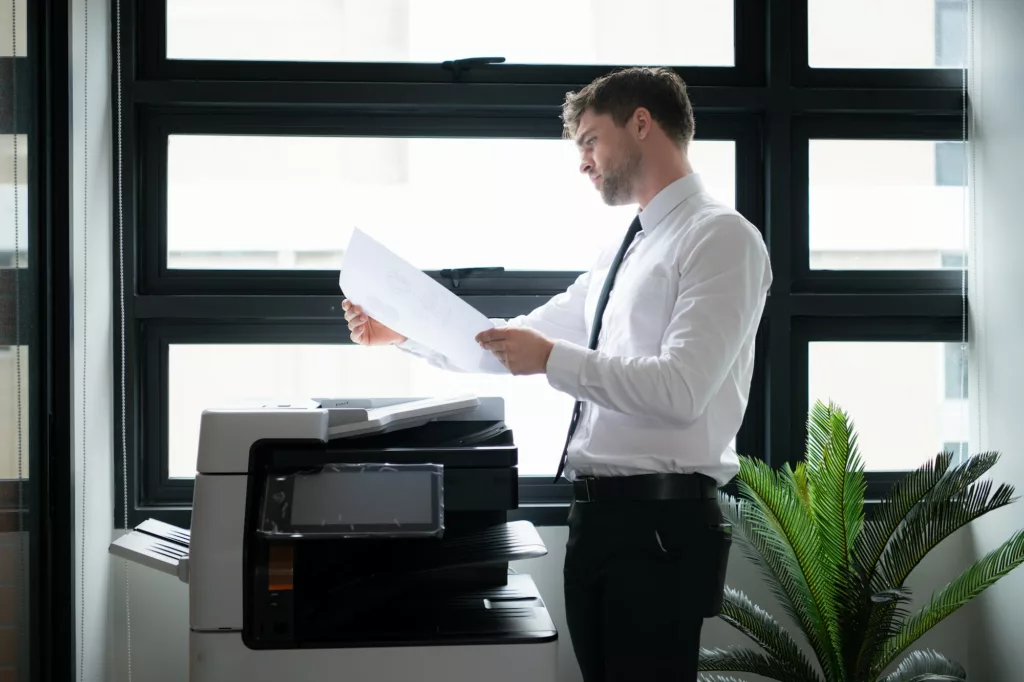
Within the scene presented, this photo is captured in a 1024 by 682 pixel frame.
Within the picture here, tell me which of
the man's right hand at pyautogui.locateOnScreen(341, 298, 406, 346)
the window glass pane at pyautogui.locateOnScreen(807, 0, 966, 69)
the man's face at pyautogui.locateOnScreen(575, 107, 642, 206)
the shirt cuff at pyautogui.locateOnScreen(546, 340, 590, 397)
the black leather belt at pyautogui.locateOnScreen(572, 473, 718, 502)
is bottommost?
the black leather belt at pyautogui.locateOnScreen(572, 473, 718, 502)

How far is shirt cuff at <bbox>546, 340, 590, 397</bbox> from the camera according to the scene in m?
1.60

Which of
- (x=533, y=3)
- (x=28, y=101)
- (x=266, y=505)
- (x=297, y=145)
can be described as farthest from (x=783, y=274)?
(x=28, y=101)

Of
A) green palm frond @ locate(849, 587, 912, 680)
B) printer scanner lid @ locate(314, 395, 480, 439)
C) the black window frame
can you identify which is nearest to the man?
printer scanner lid @ locate(314, 395, 480, 439)

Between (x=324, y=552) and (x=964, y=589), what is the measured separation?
1578 millimetres

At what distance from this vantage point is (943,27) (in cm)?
259

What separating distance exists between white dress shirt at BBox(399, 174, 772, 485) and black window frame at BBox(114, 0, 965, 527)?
0.73 metres

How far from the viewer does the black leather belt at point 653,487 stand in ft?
5.50

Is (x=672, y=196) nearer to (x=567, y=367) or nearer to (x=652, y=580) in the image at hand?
(x=567, y=367)

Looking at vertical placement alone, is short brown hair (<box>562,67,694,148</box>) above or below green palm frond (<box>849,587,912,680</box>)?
above

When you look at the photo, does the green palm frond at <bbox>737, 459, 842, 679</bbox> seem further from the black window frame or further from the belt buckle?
the belt buckle

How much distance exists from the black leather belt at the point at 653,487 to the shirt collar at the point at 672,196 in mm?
526

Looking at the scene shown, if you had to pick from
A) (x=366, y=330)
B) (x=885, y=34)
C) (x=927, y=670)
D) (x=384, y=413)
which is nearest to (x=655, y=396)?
(x=384, y=413)

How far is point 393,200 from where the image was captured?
2541 mm

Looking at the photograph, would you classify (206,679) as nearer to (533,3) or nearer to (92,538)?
(92,538)
